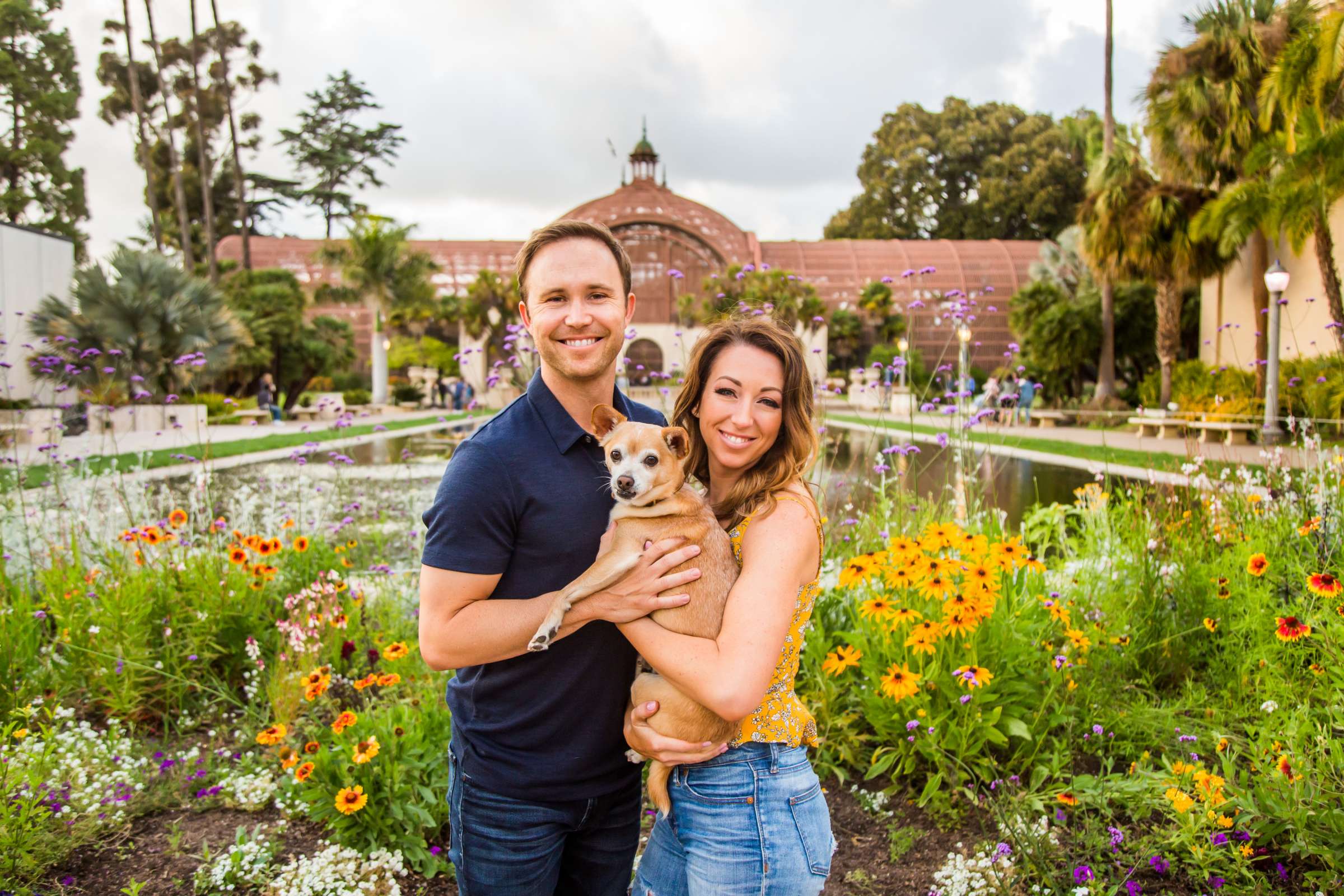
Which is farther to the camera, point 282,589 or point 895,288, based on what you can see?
point 895,288

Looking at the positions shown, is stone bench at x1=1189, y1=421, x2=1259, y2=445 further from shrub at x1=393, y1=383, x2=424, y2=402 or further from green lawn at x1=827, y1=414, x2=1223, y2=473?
shrub at x1=393, y1=383, x2=424, y2=402

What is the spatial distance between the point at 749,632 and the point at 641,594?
0.99 ft

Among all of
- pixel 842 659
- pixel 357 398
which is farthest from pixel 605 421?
pixel 357 398

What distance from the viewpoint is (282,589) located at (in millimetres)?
4992

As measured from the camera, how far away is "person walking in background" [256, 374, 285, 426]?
88.2 feet

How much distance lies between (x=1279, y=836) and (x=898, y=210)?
64366mm

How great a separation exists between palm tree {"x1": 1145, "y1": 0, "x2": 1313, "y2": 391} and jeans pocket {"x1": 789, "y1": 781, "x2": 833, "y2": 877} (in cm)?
2098

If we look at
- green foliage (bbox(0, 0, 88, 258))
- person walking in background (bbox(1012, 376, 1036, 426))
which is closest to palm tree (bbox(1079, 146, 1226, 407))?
person walking in background (bbox(1012, 376, 1036, 426))

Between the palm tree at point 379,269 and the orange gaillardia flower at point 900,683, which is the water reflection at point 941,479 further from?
the palm tree at point 379,269

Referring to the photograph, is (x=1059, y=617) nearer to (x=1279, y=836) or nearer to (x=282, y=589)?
(x=1279, y=836)

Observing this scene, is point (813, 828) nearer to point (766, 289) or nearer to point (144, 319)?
point (144, 319)

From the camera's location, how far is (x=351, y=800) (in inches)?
122

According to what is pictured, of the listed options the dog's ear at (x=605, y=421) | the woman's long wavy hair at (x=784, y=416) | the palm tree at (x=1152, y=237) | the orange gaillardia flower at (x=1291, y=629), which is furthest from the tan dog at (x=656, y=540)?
the palm tree at (x=1152, y=237)

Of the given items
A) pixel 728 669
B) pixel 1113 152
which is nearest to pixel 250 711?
pixel 728 669
